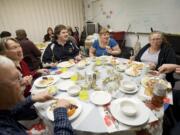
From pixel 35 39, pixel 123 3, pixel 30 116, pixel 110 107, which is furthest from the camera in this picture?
pixel 35 39

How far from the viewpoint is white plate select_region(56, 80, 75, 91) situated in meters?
1.36

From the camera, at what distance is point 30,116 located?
1269 mm

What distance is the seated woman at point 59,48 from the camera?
223 centimetres

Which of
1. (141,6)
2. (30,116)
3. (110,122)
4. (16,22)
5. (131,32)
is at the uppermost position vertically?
(141,6)

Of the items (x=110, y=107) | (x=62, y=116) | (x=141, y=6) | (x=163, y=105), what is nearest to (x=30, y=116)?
(x=62, y=116)

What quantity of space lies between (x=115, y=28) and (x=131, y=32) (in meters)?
0.57

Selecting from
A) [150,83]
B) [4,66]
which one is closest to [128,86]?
[150,83]

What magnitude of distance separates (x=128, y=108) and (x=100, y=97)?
0.26m

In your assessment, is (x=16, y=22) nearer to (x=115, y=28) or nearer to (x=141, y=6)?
(x=115, y=28)

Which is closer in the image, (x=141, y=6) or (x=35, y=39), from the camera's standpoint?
(x=141, y=6)

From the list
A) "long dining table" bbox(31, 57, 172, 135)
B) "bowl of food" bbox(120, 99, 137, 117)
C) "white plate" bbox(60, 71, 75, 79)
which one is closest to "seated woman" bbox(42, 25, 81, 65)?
"white plate" bbox(60, 71, 75, 79)

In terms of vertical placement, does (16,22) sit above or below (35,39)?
above

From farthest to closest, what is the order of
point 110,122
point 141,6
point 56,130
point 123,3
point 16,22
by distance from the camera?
1. point 16,22
2. point 123,3
3. point 141,6
4. point 110,122
5. point 56,130

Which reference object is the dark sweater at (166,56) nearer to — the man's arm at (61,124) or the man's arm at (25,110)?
the man's arm at (61,124)
